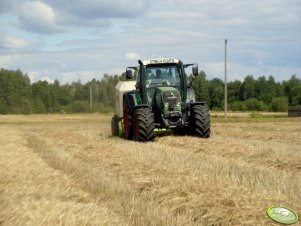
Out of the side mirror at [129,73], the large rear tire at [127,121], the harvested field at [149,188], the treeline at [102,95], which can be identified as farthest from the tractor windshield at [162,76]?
the treeline at [102,95]

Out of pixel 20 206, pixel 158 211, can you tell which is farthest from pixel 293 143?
pixel 20 206

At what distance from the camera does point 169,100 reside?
1452 centimetres

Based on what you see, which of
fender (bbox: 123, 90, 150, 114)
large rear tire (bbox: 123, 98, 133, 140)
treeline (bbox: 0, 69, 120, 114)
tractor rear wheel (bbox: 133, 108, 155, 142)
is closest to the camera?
tractor rear wheel (bbox: 133, 108, 155, 142)

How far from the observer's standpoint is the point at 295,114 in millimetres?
43969

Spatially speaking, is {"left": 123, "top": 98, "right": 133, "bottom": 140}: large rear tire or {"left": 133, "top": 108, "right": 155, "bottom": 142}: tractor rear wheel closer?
{"left": 133, "top": 108, "right": 155, "bottom": 142}: tractor rear wheel

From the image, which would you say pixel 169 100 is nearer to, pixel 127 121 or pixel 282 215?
pixel 127 121

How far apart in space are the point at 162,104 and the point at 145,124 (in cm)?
88

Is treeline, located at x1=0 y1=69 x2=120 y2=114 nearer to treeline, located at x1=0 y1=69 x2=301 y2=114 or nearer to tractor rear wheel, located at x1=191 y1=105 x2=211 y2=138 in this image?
treeline, located at x1=0 y1=69 x2=301 y2=114

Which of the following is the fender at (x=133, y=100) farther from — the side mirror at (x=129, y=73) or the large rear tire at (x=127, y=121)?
the side mirror at (x=129, y=73)

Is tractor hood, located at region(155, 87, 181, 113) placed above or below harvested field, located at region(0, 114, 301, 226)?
above

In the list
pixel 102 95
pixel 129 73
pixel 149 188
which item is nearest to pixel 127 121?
pixel 129 73

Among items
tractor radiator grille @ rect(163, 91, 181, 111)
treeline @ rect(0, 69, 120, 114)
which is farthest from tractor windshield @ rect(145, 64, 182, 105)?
treeline @ rect(0, 69, 120, 114)

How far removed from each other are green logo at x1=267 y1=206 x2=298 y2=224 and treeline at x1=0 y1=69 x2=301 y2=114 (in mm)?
69806

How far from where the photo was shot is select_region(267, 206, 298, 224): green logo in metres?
4.60
